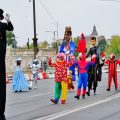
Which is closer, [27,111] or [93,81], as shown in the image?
[27,111]

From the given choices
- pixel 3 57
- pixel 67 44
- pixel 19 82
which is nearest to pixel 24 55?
pixel 19 82

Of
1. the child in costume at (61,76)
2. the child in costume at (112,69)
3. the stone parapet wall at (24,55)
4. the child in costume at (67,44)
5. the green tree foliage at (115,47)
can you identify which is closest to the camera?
the child in costume at (61,76)

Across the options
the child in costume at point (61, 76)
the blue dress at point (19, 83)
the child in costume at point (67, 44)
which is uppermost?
the child in costume at point (67, 44)

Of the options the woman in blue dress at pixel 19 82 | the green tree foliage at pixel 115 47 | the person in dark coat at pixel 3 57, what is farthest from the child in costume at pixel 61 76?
the green tree foliage at pixel 115 47

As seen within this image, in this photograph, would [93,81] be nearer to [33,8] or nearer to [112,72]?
[112,72]

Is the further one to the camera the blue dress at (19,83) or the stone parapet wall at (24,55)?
the stone parapet wall at (24,55)

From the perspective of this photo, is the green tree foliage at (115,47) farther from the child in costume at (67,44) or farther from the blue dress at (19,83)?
the child in costume at (67,44)

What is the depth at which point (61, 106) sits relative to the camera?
14.1 m

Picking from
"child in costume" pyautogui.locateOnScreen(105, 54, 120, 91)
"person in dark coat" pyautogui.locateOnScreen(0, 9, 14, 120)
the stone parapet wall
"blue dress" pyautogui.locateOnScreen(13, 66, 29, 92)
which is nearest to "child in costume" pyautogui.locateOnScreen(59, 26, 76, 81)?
"child in costume" pyautogui.locateOnScreen(105, 54, 120, 91)

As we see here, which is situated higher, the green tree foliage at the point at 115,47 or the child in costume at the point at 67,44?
the green tree foliage at the point at 115,47

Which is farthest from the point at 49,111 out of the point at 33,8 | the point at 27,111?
the point at 33,8

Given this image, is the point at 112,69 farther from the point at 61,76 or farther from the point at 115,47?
the point at 115,47

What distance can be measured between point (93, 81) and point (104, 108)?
559 cm

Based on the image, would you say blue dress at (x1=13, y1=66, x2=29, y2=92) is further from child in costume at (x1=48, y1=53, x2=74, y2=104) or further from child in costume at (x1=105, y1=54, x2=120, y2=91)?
child in costume at (x1=48, y1=53, x2=74, y2=104)
